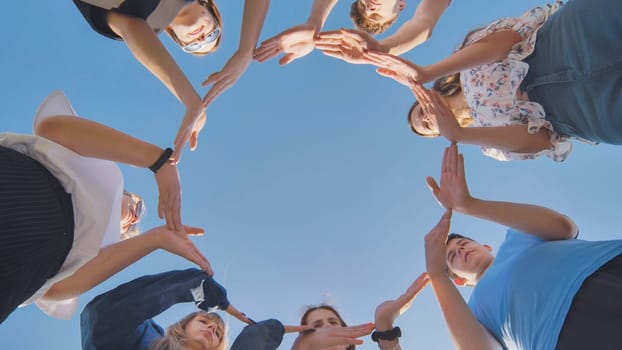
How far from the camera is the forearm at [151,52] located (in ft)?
5.47

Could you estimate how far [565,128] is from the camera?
6.00ft

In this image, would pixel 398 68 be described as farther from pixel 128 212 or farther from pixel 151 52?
pixel 128 212

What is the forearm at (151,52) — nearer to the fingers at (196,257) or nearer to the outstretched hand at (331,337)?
the fingers at (196,257)

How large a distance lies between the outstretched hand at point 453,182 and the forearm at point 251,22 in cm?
123

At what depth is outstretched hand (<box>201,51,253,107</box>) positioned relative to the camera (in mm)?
2234

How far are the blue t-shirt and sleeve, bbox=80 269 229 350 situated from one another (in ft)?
4.32

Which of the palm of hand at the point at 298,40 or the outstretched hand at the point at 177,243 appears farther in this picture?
the palm of hand at the point at 298,40

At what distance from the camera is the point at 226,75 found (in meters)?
2.27

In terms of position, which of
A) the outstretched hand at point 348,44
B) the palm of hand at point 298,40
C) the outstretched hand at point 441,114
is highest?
the palm of hand at point 298,40

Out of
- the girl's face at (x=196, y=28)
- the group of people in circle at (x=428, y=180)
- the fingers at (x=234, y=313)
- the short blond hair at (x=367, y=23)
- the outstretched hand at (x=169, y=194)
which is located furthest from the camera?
the short blond hair at (x=367, y=23)

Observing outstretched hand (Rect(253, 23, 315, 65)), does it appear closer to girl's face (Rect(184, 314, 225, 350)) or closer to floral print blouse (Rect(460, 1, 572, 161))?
floral print blouse (Rect(460, 1, 572, 161))

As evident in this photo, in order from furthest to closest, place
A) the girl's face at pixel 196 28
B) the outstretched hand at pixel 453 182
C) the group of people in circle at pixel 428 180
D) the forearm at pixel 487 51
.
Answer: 1. the girl's face at pixel 196 28
2. the outstretched hand at pixel 453 182
3. the forearm at pixel 487 51
4. the group of people in circle at pixel 428 180

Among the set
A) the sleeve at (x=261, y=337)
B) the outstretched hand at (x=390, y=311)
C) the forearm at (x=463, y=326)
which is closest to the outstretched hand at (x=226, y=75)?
the sleeve at (x=261, y=337)

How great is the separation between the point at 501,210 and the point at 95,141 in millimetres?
1826
